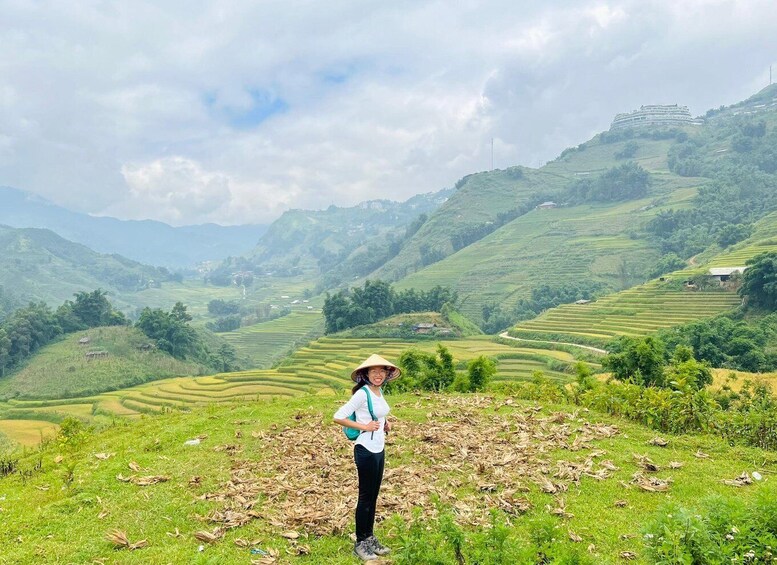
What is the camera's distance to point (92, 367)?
177 ft

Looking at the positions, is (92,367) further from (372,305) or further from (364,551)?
(364,551)

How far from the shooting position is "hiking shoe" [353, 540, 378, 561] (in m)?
5.20

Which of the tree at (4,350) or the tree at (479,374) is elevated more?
the tree at (4,350)

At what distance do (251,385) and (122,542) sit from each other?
39701 millimetres

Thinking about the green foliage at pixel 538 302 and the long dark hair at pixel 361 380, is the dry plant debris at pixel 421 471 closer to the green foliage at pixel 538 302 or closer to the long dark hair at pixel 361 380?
the long dark hair at pixel 361 380

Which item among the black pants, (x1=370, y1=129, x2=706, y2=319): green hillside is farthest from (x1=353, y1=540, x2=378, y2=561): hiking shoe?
(x1=370, y1=129, x2=706, y2=319): green hillside

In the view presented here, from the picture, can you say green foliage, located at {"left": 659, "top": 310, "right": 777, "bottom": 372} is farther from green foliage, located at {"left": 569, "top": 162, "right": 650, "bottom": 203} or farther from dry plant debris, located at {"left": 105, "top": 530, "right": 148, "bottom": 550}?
green foliage, located at {"left": 569, "top": 162, "right": 650, "bottom": 203}

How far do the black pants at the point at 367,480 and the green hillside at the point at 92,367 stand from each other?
178 feet

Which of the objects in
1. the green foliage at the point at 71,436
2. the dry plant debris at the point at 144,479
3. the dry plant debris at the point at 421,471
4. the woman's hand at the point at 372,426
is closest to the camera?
the woman's hand at the point at 372,426

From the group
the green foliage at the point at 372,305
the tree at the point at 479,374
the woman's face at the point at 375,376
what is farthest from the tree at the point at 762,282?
the woman's face at the point at 375,376

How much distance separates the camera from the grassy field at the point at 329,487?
223 inches

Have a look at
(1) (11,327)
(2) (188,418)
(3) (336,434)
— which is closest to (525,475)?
(3) (336,434)

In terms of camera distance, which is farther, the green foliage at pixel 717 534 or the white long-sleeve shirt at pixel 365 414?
the white long-sleeve shirt at pixel 365 414

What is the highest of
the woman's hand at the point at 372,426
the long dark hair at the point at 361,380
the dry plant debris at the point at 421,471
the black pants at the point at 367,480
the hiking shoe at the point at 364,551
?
the long dark hair at the point at 361,380
